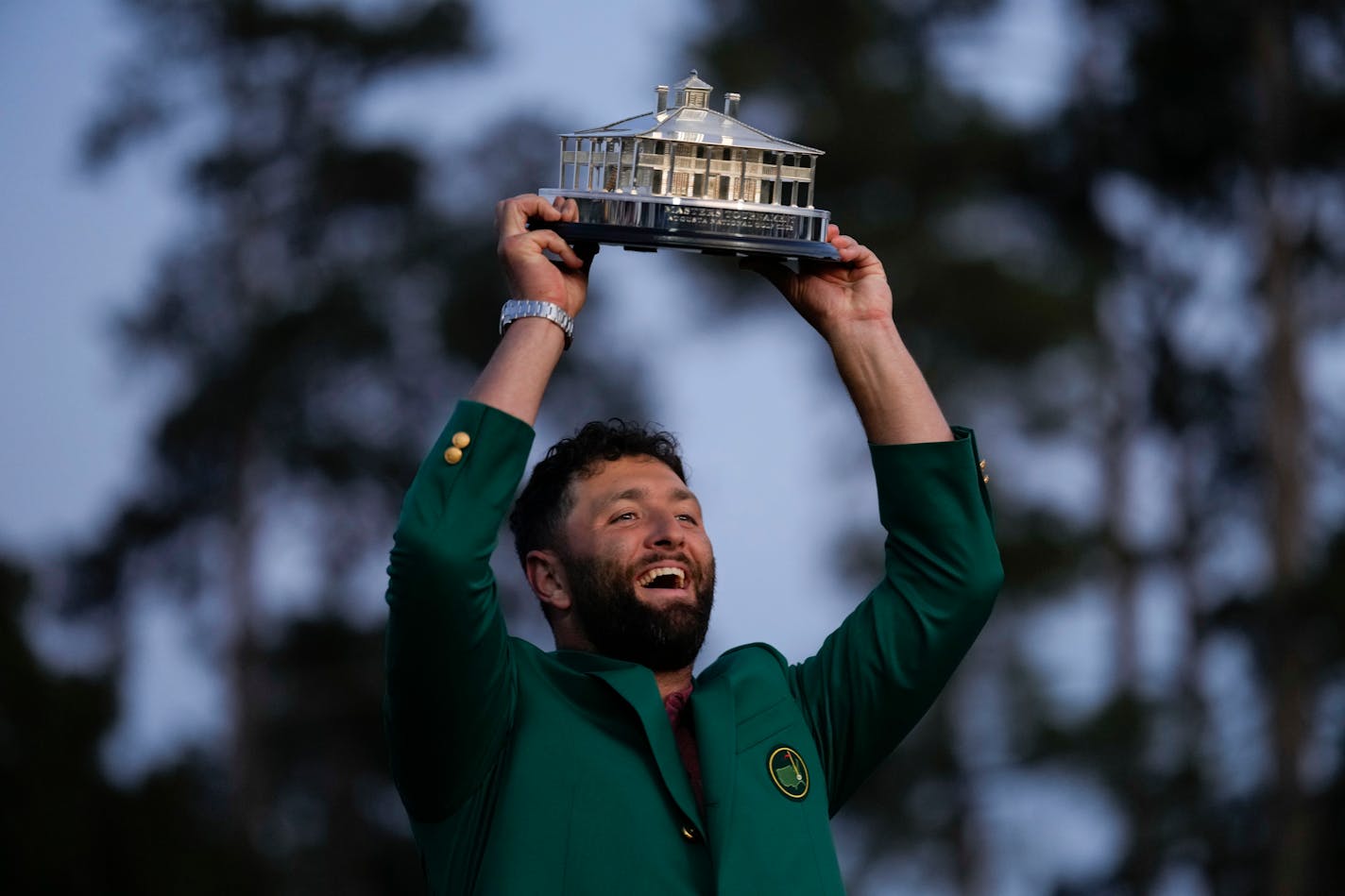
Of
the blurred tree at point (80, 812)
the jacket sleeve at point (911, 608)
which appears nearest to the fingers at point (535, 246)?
the jacket sleeve at point (911, 608)

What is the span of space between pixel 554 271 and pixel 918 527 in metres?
0.89

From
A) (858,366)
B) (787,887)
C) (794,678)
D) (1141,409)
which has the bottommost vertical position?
(787,887)

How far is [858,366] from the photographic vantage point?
4.31 metres

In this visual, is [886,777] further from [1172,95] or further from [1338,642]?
[1172,95]

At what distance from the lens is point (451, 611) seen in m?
3.69

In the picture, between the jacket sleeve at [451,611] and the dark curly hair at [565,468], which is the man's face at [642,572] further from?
the jacket sleeve at [451,611]

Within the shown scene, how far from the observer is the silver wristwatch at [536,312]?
3.96 meters

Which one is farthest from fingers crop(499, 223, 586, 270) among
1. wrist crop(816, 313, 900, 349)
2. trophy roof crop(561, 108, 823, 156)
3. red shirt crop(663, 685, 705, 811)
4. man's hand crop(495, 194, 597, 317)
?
red shirt crop(663, 685, 705, 811)

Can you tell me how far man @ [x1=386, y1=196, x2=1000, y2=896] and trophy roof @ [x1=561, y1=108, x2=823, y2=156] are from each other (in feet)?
0.78

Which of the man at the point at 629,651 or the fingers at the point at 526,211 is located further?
the fingers at the point at 526,211

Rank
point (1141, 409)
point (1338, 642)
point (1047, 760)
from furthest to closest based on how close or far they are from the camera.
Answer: point (1141, 409) → point (1047, 760) → point (1338, 642)

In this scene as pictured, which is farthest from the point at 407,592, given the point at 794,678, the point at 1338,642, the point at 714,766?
the point at 1338,642

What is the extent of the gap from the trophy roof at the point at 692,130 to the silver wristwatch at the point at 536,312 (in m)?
0.46

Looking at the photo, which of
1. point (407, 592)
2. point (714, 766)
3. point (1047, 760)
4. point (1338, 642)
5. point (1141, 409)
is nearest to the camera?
point (407, 592)
